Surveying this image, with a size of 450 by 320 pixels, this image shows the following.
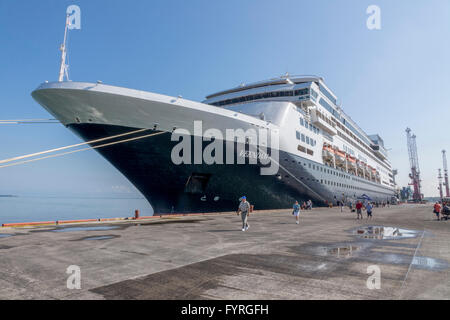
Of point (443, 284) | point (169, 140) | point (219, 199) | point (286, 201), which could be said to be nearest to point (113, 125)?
point (169, 140)

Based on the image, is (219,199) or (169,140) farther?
(219,199)

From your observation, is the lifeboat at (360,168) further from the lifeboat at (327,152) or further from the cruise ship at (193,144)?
the cruise ship at (193,144)

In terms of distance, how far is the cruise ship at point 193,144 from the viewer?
1282 centimetres

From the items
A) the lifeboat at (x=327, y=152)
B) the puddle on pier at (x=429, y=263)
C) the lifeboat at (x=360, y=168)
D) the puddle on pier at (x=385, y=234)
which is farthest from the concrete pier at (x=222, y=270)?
the lifeboat at (x=360, y=168)

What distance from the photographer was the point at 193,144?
1499 cm

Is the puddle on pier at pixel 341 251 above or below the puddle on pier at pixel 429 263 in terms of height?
below

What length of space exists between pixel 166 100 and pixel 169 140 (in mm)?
2357

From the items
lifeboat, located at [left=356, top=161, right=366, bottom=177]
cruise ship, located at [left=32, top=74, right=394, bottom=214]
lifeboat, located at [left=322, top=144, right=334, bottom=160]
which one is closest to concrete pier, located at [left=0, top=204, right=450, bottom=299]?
cruise ship, located at [left=32, top=74, right=394, bottom=214]

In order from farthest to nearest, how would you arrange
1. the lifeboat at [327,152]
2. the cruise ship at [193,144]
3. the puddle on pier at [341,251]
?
the lifeboat at [327,152] < the cruise ship at [193,144] < the puddle on pier at [341,251]

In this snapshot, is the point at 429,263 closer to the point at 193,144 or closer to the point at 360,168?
the point at 193,144

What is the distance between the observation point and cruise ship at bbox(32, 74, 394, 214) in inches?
505

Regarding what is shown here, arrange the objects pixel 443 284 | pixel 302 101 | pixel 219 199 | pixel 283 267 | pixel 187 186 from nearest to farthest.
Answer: pixel 443 284
pixel 283 267
pixel 187 186
pixel 219 199
pixel 302 101
